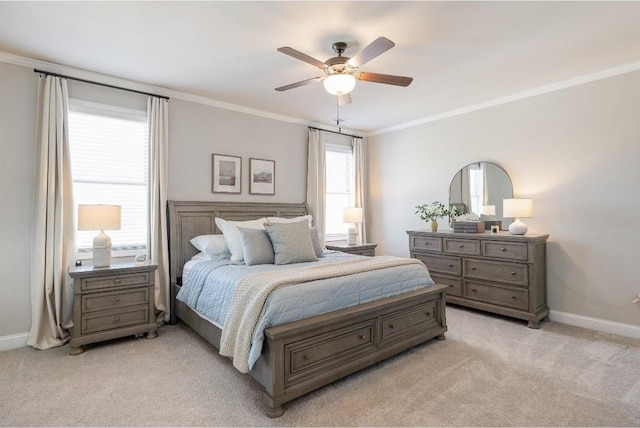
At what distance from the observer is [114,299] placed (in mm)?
3180

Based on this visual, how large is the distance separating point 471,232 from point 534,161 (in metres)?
1.14

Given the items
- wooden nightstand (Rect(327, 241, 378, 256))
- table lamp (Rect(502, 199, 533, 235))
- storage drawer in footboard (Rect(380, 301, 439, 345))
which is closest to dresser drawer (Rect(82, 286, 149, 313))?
storage drawer in footboard (Rect(380, 301, 439, 345))

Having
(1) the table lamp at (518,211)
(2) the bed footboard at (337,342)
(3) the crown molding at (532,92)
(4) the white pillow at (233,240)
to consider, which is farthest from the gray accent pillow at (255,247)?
(3) the crown molding at (532,92)

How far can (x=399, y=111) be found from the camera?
483cm

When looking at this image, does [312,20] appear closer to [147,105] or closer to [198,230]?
[147,105]

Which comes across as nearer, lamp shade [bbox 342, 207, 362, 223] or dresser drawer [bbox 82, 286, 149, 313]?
dresser drawer [bbox 82, 286, 149, 313]

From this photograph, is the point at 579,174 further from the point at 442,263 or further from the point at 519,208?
the point at 442,263

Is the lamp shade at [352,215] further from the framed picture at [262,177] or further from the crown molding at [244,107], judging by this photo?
the crown molding at [244,107]

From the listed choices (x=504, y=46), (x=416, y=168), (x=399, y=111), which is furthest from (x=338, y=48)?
(x=416, y=168)

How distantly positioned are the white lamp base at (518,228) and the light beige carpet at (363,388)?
1223 mm

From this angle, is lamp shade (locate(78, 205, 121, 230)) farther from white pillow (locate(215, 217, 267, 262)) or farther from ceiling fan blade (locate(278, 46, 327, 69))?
ceiling fan blade (locate(278, 46, 327, 69))

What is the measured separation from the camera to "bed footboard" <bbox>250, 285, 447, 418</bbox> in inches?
83.8

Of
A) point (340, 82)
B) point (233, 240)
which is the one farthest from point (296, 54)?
point (233, 240)

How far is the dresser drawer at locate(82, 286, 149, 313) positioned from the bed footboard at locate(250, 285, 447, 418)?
169 cm
